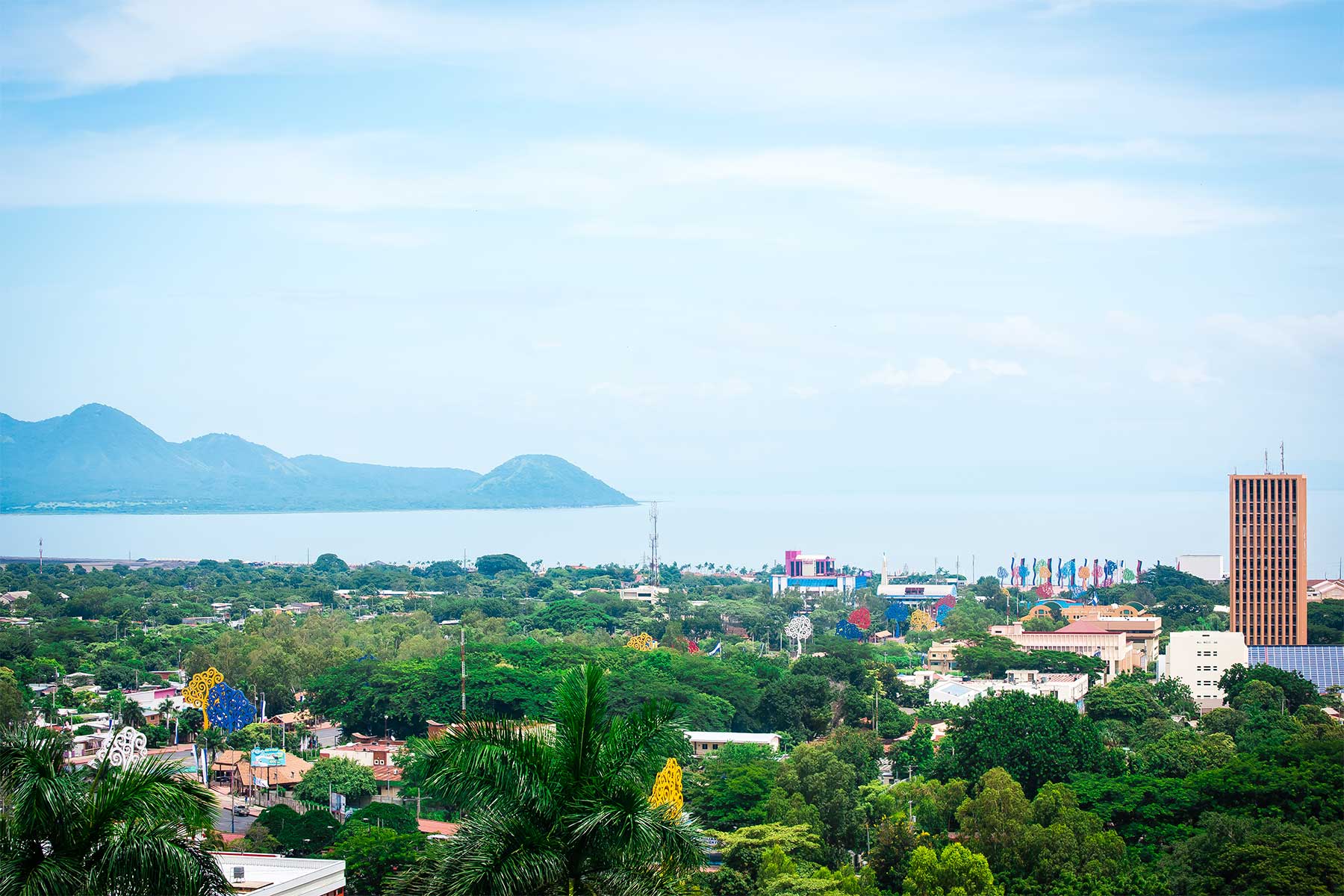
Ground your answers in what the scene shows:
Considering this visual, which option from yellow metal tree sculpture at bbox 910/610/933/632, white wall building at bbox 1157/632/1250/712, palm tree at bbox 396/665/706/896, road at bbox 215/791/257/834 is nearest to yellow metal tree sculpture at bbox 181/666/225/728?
road at bbox 215/791/257/834

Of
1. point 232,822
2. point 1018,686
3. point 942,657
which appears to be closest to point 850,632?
point 942,657

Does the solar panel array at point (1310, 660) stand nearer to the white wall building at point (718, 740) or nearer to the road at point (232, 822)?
the white wall building at point (718, 740)

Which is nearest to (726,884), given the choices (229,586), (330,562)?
(229,586)

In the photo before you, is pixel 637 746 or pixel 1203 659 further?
pixel 1203 659

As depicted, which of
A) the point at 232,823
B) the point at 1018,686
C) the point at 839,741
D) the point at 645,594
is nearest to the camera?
the point at 232,823

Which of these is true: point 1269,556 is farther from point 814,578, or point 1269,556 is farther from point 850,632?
point 814,578

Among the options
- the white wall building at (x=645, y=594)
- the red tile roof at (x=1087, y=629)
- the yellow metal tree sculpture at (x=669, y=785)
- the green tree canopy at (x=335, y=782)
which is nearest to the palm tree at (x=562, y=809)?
the yellow metal tree sculpture at (x=669, y=785)

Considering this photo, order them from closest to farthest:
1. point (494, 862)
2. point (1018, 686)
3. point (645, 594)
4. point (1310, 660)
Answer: point (494, 862) → point (1018, 686) → point (1310, 660) → point (645, 594)
